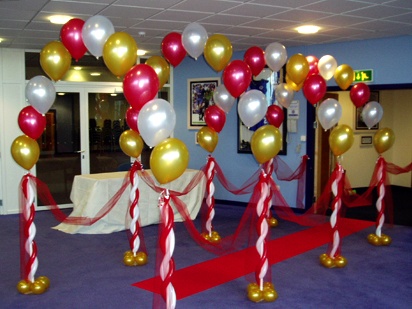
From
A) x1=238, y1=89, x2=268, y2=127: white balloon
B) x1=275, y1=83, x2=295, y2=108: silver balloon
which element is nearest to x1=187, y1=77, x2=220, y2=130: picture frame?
x1=275, y1=83, x2=295, y2=108: silver balloon

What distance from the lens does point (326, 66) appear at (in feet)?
16.5

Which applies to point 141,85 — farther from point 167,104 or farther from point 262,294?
point 262,294

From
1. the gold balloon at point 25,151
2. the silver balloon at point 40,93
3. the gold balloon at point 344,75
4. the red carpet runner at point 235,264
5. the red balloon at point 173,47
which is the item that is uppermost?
the red balloon at point 173,47

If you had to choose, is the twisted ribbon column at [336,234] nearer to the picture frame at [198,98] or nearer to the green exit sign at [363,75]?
the green exit sign at [363,75]

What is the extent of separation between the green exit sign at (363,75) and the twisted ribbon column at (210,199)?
2.77 meters

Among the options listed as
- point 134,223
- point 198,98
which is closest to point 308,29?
point 198,98

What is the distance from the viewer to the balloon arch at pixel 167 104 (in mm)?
3129

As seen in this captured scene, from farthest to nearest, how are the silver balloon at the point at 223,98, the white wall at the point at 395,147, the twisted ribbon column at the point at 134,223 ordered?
the white wall at the point at 395,147
the silver balloon at the point at 223,98
the twisted ribbon column at the point at 134,223

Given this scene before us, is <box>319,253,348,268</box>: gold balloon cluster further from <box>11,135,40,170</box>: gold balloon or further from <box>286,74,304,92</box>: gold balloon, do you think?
<box>11,135,40,170</box>: gold balloon

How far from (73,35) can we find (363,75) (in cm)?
453

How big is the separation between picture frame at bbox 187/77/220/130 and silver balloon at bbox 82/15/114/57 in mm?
4455

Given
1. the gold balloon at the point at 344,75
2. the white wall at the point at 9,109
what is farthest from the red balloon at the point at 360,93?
the white wall at the point at 9,109

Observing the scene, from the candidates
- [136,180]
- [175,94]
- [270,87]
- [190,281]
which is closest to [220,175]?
[136,180]

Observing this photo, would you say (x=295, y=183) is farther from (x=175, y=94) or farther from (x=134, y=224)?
(x=134, y=224)
